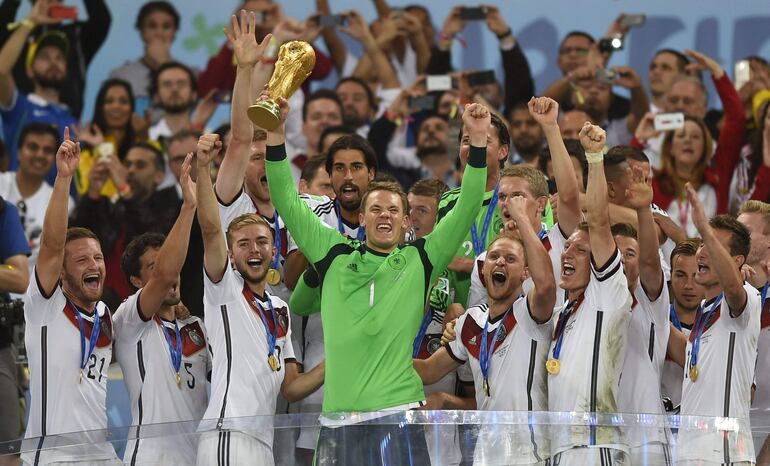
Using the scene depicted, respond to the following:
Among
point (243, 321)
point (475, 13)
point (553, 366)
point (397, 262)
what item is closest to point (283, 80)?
point (397, 262)

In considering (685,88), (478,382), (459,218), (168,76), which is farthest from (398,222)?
(168,76)

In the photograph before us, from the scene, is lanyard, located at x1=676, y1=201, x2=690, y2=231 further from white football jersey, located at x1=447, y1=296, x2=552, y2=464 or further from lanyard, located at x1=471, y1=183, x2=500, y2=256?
white football jersey, located at x1=447, y1=296, x2=552, y2=464

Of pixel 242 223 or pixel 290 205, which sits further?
pixel 242 223

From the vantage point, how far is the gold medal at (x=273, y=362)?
630cm

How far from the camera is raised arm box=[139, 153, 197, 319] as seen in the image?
6.27 meters

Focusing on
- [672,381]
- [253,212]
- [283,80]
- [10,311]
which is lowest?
[672,381]

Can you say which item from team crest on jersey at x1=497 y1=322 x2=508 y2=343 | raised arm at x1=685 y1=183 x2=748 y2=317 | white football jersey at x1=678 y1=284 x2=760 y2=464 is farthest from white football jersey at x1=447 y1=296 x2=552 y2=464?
raised arm at x1=685 y1=183 x2=748 y2=317

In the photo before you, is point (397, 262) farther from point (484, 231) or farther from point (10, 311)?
point (10, 311)

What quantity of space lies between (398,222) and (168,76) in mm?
4929

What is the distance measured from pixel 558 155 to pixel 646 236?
1.73ft

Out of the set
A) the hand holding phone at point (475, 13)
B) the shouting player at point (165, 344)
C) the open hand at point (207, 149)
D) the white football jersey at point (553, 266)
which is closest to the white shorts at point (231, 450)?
the shouting player at point (165, 344)

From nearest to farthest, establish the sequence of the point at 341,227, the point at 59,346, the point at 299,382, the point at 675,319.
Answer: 1. the point at 59,346
2. the point at 299,382
3. the point at 675,319
4. the point at 341,227

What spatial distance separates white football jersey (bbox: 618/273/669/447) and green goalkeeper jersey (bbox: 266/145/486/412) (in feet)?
3.13

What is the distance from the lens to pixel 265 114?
5.82 metres
